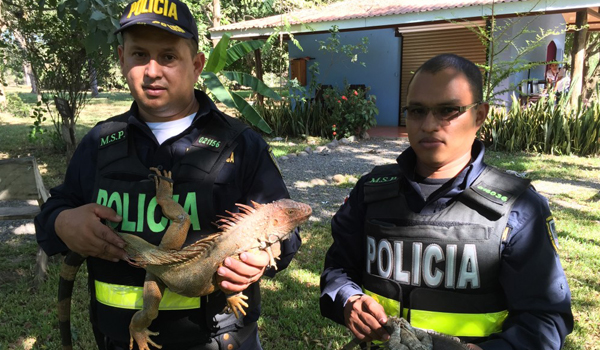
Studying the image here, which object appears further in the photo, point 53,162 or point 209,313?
point 53,162

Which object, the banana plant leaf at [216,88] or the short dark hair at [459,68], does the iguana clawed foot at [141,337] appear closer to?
the short dark hair at [459,68]

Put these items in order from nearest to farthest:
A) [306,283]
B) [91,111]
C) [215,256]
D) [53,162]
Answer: [215,256] < [306,283] < [53,162] < [91,111]

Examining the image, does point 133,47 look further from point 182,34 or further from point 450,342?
point 450,342

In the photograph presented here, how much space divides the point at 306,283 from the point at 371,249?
103 inches

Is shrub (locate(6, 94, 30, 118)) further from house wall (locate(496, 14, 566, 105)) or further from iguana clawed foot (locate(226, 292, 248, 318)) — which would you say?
iguana clawed foot (locate(226, 292, 248, 318))

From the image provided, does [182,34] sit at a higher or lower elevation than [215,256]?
higher

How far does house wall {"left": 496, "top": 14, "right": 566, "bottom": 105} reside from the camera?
1198 centimetres

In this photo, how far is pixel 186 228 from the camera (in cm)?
175

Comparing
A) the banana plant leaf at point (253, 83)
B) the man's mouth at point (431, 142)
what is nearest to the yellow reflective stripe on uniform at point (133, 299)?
the man's mouth at point (431, 142)

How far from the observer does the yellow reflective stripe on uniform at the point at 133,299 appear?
180 cm

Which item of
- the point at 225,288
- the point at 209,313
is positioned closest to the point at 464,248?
the point at 225,288

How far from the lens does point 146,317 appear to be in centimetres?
170

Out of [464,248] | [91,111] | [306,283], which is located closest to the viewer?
[464,248]

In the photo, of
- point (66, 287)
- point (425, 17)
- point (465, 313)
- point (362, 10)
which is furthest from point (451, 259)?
point (362, 10)
